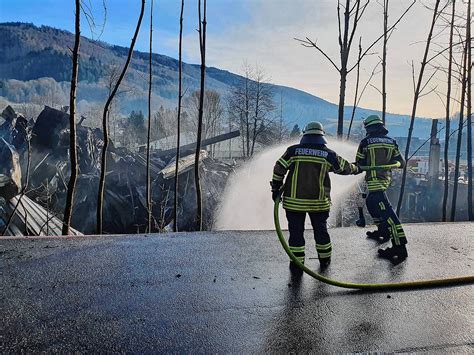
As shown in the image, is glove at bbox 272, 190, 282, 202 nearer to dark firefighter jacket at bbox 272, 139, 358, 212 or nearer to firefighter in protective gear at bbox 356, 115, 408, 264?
dark firefighter jacket at bbox 272, 139, 358, 212

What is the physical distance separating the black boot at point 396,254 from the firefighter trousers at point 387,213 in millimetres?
89

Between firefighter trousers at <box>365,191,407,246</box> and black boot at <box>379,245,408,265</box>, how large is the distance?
0.29 feet

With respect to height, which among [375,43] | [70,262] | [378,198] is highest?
[375,43]

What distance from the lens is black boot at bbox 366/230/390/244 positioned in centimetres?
572

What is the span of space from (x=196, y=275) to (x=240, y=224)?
16022 millimetres

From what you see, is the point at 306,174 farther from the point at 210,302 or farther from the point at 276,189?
the point at 210,302

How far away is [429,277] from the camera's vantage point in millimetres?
4184

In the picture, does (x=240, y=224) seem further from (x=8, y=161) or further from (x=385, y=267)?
(x=385, y=267)

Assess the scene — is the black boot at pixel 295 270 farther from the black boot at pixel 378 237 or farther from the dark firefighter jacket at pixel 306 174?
the black boot at pixel 378 237

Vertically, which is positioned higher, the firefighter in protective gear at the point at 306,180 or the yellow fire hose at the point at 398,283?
the firefighter in protective gear at the point at 306,180

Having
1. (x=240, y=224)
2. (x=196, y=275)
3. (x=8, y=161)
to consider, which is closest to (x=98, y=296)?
(x=196, y=275)

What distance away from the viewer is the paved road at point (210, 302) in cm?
266

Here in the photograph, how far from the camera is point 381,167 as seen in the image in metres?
4.80

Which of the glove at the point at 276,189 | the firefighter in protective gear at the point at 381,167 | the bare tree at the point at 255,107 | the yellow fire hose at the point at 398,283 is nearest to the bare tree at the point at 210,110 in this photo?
the bare tree at the point at 255,107
